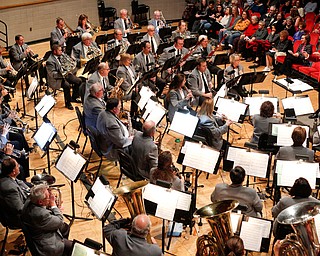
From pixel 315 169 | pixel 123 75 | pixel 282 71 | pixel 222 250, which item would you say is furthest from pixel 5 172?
pixel 282 71

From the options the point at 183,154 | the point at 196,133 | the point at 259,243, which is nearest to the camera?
the point at 259,243

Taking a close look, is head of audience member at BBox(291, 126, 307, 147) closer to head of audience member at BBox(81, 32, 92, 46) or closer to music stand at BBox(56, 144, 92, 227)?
music stand at BBox(56, 144, 92, 227)

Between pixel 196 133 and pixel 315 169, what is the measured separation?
98.5 inches

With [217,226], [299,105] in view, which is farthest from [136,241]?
[299,105]

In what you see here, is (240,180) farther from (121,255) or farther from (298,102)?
(298,102)

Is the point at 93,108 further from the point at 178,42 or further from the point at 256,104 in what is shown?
the point at 178,42

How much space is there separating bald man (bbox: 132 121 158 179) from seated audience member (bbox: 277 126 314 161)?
72.4 inches

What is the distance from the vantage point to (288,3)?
16922 mm

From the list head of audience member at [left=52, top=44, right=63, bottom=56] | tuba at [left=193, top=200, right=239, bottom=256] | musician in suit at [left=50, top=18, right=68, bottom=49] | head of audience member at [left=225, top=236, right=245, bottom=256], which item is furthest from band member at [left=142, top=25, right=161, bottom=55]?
head of audience member at [left=225, top=236, right=245, bottom=256]

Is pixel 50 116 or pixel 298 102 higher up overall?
pixel 298 102

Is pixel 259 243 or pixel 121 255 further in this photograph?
pixel 259 243

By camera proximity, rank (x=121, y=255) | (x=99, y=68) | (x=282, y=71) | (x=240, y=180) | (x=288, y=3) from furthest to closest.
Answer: (x=288, y=3)
(x=282, y=71)
(x=99, y=68)
(x=240, y=180)
(x=121, y=255)

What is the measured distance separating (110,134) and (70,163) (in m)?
1.59

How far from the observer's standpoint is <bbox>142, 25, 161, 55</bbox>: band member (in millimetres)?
13492
